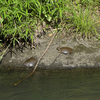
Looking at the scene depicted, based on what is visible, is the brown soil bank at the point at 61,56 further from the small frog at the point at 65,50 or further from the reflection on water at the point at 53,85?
the reflection on water at the point at 53,85

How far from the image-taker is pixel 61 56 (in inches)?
120

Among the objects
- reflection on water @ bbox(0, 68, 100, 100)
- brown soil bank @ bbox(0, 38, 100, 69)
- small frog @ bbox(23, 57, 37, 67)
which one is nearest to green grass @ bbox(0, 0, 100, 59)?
brown soil bank @ bbox(0, 38, 100, 69)

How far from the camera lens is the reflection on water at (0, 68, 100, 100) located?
1954 millimetres

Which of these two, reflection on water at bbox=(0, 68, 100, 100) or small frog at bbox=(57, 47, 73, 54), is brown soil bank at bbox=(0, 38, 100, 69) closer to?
small frog at bbox=(57, 47, 73, 54)

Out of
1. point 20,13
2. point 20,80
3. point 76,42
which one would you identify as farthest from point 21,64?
point 76,42

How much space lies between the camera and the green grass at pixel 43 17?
2.92 meters

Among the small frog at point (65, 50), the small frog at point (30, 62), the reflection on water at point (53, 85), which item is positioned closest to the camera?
the reflection on water at point (53, 85)

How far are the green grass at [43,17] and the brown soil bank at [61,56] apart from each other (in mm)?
216

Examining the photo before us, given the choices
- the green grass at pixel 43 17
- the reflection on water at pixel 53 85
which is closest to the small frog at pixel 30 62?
the reflection on water at pixel 53 85

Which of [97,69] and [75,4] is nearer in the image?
[97,69]

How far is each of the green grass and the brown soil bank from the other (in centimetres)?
22

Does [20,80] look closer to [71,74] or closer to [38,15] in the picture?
[71,74]

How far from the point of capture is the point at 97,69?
2709 millimetres

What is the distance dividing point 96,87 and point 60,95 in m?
0.49
